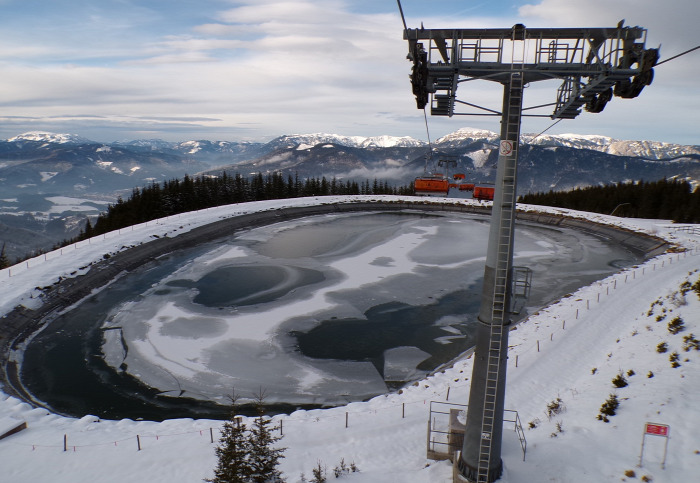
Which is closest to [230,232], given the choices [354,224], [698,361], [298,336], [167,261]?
[167,261]

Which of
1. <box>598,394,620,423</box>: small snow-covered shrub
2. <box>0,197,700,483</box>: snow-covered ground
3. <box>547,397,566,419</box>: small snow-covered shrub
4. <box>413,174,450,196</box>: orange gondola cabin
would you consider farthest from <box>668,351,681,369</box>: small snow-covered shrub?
<box>413,174,450,196</box>: orange gondola cabin

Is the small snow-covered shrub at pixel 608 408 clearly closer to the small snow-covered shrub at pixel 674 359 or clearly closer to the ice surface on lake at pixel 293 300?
the small snow-covered shrub at pixel 674 359

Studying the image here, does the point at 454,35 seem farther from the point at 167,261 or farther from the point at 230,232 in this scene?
the point at 230,232

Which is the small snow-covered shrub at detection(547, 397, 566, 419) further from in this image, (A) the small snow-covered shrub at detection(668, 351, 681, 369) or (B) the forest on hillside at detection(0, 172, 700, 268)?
(B) the forest on hillside at detection(0, 172, 700, 268)

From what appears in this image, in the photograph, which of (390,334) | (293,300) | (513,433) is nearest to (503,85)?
(513,433)

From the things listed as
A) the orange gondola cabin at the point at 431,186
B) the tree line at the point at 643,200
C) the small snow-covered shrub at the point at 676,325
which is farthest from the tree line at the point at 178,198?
the small snow-covered shrub at the point at 676,325

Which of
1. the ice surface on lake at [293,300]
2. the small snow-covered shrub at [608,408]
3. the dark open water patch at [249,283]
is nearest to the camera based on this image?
the small snow-covered shrub at [608,408]
